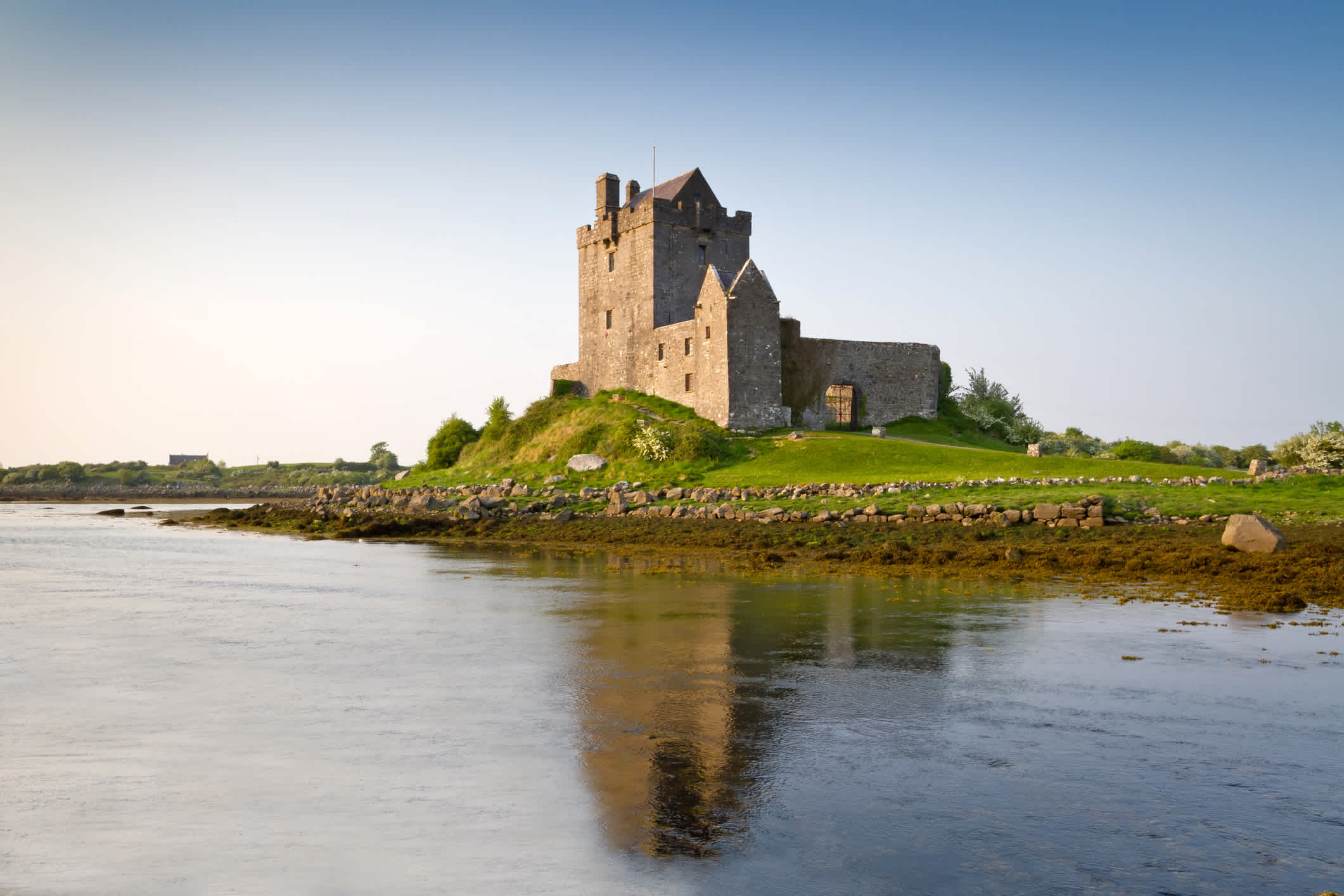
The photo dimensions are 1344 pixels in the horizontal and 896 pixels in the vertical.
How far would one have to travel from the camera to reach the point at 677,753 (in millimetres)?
7906

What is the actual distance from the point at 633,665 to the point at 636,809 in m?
4.87

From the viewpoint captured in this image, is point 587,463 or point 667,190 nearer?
point 587,463

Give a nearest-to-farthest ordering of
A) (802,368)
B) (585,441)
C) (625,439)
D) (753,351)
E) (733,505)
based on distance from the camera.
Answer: (733,505) < (625,439) < (753,351) < (585,441) < (802,368)

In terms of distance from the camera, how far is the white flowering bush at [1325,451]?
34.1 metres

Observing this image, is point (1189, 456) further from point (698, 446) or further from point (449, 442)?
point (449, 442)

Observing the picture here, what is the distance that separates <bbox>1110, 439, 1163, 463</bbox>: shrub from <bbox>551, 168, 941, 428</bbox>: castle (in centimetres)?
968

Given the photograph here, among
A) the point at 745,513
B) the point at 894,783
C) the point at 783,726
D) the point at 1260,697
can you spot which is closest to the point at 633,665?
the point at 783,726

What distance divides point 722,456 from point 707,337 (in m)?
7.44

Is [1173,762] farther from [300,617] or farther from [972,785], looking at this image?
[300,617]

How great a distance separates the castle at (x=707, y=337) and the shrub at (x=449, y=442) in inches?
295

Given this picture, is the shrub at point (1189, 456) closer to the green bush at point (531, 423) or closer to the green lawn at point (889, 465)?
the green lawn at point (889, 465)

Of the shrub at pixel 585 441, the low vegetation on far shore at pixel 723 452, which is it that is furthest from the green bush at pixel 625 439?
the shrub at pixel 585 441

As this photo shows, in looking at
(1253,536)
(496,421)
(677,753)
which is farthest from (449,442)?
(677,753)

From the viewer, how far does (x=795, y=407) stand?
4819 cm
